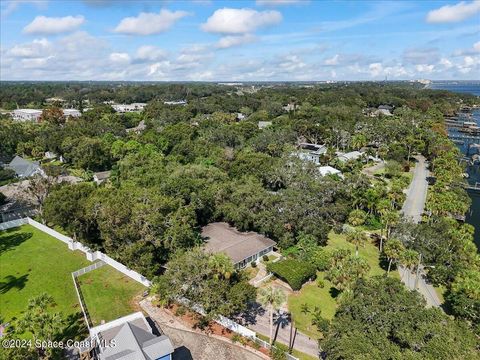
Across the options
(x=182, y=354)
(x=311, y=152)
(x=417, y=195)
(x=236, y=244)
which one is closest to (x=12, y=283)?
(x=182, y=354)

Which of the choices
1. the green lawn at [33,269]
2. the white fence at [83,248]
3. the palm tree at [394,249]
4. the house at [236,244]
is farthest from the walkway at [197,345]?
the palm tree at [394,249]

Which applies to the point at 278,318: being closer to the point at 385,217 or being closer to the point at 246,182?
the point at 385,217

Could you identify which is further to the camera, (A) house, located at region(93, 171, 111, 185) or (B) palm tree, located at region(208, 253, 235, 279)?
(A) house, located at region(93, 171, 111, 185)

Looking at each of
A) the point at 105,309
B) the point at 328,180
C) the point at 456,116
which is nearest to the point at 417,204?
the point at 328,180

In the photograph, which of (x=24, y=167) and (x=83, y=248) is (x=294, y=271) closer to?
(x=83, y=248)

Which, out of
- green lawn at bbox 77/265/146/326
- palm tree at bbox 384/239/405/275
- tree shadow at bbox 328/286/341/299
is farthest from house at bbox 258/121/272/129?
green lawn at bbox 77/265/146/326

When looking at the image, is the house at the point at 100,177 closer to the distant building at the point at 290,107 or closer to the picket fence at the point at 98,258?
the picket fence at the point at 98,258

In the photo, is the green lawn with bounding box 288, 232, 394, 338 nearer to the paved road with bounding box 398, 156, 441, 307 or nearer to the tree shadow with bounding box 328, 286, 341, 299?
the tree shadow with bounding box 328, 286, 341, 299
